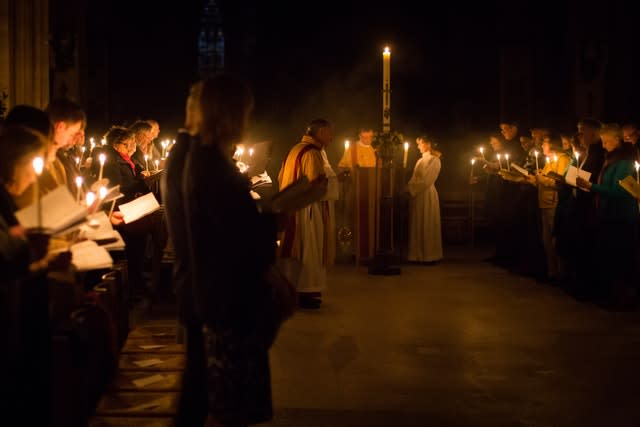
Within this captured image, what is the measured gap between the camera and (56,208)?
10.8 feet

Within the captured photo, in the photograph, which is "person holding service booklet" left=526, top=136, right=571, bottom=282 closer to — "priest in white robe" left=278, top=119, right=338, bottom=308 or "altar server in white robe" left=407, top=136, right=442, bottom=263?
"altar server in white robe" left=407, top=136, right=442, bottom=263

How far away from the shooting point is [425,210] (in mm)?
12438

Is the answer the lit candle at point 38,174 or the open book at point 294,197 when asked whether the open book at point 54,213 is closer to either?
the lit candle at point 38,174

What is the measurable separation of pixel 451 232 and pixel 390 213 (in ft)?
12.1

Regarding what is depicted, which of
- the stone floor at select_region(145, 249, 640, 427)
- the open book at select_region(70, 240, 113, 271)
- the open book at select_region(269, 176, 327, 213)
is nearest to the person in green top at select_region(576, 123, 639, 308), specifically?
the stone floor at select_region(145, 249, 640, 427)

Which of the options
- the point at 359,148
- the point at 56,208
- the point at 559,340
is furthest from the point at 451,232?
the point at 56,208

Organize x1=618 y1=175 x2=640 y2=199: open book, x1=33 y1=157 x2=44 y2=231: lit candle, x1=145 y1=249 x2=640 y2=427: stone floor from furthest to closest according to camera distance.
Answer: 1. x1=618 y1=175 x2=640 y2=199: open book
2. x1=145 y1=249 x2=640 y2=427: stone floor
3. x1=33 y1=157 x2=44 y2=231: lit candle

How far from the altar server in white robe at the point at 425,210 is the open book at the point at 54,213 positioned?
30.0 feet

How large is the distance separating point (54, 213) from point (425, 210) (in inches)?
375

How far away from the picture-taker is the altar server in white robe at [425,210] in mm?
12109

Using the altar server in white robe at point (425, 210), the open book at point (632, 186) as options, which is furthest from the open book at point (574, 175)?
the altar server in white robe at point (425, 210)

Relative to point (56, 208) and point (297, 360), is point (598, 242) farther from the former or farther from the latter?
point (56, 208)

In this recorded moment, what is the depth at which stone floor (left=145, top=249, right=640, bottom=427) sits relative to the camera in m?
5.12

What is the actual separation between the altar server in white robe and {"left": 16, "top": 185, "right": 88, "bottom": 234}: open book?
30.0ft
